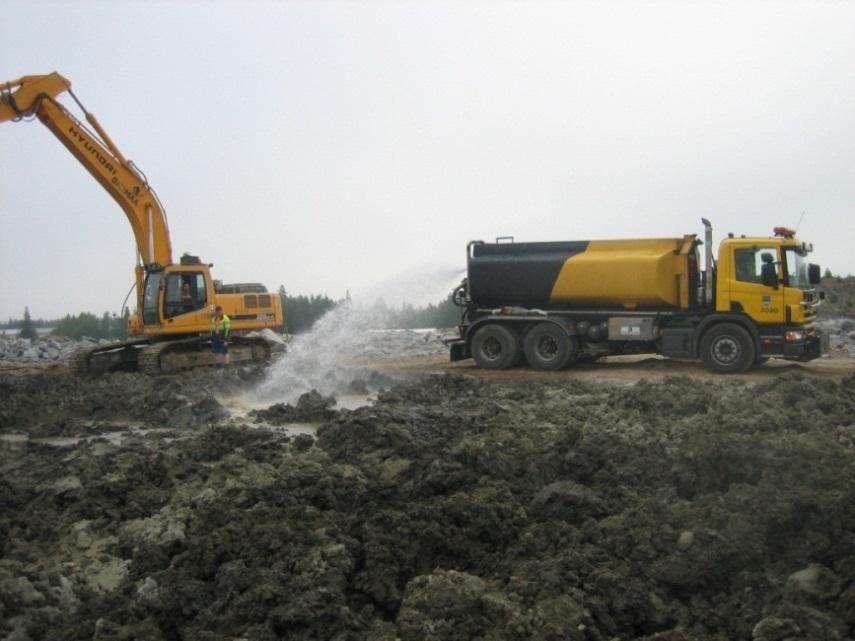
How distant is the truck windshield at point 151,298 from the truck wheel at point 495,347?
6969 millimetres

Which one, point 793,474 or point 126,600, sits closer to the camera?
point 126,600

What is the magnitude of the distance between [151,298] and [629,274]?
33.5 feet

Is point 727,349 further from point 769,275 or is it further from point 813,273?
point 813,273

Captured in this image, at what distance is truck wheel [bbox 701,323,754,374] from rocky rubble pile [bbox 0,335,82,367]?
2068 centimetres

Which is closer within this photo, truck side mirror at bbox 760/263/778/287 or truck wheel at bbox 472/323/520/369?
A: truck side mirror at bbox 760/263/778/287

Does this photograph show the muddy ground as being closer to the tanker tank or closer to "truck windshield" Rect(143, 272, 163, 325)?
the tanker tank

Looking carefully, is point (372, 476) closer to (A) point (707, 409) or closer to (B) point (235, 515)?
(B) point (235, 515)

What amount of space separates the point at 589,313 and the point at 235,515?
12.3 metres

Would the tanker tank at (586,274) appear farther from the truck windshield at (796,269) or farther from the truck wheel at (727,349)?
the truck windshield at (796,269)

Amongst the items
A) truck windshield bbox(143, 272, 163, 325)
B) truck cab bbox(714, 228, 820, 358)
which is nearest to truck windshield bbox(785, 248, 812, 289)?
truck cab bbox(714, 228, 820, 358)

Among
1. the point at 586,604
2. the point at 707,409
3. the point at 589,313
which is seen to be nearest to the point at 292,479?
the point at 586,604

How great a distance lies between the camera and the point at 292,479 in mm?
7871

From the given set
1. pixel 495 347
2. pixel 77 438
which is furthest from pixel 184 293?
pixel 77 438

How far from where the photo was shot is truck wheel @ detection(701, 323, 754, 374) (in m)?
16.8
